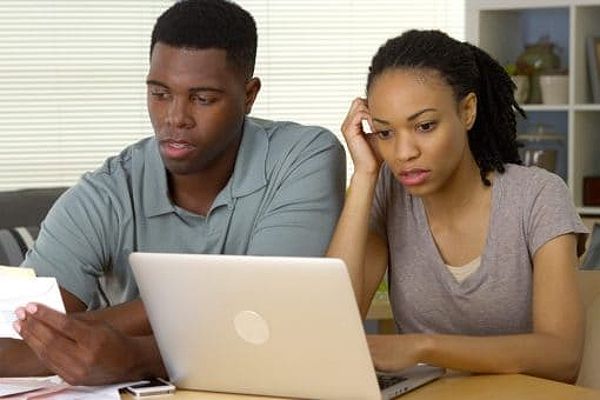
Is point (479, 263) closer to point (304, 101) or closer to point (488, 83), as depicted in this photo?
point (488, 83)

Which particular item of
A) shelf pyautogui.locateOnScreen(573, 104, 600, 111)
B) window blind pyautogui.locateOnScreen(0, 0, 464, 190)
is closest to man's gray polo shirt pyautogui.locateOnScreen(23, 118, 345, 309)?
shelf pyautogui.locateOnScreen(573, 104, 600, 111)

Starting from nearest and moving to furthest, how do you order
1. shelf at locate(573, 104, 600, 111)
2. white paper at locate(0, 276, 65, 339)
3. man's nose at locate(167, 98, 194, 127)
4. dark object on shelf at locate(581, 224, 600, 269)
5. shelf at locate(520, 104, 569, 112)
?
1. white paper at locate(0, 276, 65, 339)
2. man's nose at locate(167, 98, 194, 127)
3. dark object on shelf at locate(581, 224, 600, 269)
4. shelf at locate(573, 104, 600, 111)
5. shelf at locate(520, 104, 569, 112)

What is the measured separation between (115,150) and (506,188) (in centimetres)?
341

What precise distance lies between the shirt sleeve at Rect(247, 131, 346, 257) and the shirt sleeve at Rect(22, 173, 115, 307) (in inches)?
11.7

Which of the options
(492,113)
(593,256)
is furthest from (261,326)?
(593,256)

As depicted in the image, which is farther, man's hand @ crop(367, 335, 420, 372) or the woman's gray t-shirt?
the woman's gray t-shirt

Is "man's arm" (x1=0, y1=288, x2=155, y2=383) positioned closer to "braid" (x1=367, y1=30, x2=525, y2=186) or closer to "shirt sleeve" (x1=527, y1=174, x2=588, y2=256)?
"braid" (x1=367, y1=30, x2=525, y2=186)

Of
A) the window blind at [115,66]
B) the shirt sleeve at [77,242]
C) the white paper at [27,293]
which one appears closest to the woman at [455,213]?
the shirt sleeve at [77,242]

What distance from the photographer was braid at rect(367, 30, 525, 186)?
247 cm

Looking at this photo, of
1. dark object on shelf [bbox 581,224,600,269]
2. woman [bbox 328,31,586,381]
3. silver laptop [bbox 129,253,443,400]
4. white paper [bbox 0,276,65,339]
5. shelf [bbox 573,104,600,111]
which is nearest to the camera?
silver laptop [bbox 129,253,443,400]

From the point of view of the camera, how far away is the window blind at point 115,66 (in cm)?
551

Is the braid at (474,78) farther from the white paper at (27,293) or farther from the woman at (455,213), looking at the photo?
the white paper at (27,293)

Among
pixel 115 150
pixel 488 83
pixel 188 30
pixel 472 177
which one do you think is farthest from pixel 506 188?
pixel 115 150

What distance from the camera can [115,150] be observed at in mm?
5695
